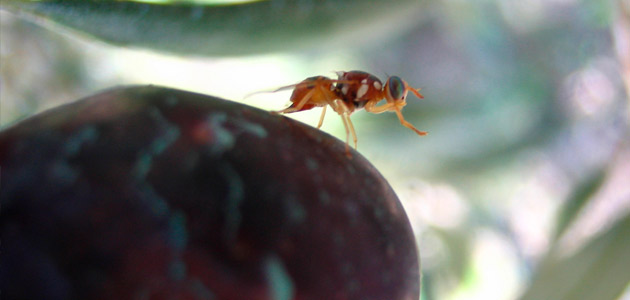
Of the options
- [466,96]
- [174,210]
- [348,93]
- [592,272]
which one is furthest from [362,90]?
[466,96]

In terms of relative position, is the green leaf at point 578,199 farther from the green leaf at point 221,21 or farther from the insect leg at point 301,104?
the insect leg at point 301,104

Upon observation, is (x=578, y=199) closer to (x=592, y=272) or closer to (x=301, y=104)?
(x=592, y=272)

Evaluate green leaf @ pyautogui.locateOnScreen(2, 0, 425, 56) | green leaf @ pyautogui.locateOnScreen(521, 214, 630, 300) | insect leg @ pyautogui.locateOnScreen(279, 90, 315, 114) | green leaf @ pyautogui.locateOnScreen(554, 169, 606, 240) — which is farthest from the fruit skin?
green leaf @ pyautogui.locateOnScreen(554, 169, 606, 240)

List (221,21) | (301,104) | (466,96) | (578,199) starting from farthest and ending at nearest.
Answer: (466,96), (578,199), (221,21), (301,104)

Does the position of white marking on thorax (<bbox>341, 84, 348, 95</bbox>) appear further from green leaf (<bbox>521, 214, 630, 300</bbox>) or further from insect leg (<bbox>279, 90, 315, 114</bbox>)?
green leaf (<bbox>521, 214, 630, 300</bbox>)

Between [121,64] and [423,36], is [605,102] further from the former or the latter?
[121,64]

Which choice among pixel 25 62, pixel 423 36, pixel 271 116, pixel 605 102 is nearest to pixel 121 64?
pixel 25 62

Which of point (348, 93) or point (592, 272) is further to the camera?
point (592, 272)
